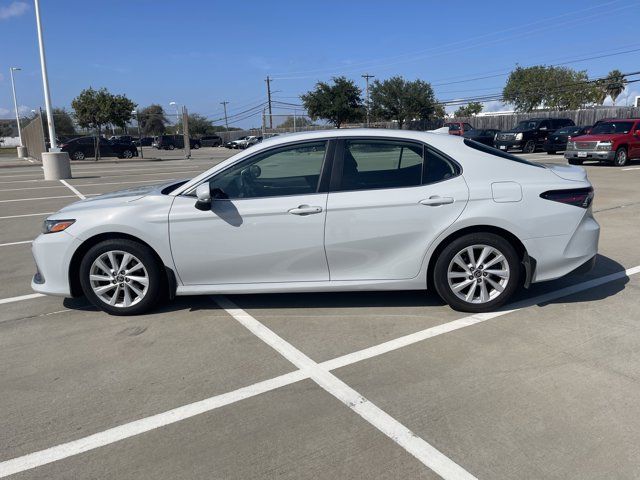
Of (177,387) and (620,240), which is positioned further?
(620,240)

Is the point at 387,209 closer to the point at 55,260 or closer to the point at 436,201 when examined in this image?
the point at 436,201

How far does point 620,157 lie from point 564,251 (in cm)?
1659

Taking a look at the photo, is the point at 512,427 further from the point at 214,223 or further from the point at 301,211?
the point at 214,223

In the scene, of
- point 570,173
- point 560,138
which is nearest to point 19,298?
point 570,173

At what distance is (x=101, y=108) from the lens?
109 feet

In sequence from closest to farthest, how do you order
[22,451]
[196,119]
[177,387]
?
[22,451] < [177,387] < [196,119]

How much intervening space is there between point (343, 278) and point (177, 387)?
1.68m

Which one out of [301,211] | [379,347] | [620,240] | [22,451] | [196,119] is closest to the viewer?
[22,451]

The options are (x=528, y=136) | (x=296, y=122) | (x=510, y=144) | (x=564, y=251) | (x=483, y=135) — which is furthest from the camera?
(x=296, y=122)

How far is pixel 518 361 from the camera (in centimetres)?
371

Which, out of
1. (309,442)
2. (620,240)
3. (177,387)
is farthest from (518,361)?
(620,240)

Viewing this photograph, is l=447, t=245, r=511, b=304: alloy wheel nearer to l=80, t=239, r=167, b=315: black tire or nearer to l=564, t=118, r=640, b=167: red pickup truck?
l=80, t=239, r=167, b=315: black tire

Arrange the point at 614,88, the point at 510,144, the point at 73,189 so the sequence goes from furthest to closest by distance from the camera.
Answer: the point at 614,88 → the point at 510,144 → the point at 73,189

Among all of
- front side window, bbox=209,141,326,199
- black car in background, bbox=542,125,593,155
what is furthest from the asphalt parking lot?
black car in background, bbox=542,125,593,155
